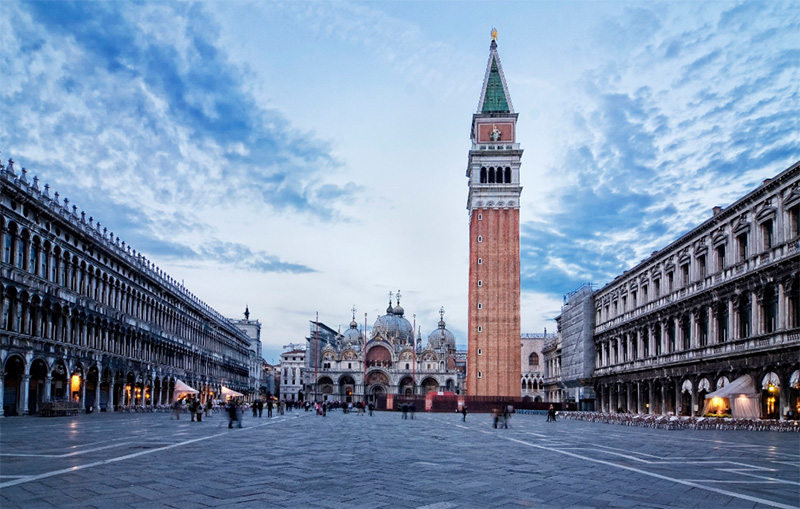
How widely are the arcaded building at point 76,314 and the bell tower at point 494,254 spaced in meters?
32.1

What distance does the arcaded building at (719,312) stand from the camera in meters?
29.0

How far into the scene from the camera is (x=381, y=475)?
11922 mm

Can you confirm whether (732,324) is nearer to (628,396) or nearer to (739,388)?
(739,388)

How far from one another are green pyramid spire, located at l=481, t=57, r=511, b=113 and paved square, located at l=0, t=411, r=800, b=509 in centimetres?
7082

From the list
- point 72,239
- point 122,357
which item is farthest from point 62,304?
point 122,357

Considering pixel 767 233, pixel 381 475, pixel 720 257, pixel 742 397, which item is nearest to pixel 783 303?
pixel 767 233

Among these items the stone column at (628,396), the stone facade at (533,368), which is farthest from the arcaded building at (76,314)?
the stone facade at (533,368)

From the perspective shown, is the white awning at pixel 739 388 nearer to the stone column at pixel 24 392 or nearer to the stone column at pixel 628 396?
the stone column at pixel 628 396

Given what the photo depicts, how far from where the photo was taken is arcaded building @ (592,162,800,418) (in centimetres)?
2905

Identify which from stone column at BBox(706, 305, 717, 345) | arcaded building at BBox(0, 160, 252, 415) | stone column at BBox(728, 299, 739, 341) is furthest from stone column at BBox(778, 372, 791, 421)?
arcaded building at BBox(0, 160, 252, 415)

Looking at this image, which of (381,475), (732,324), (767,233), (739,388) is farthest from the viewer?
(732,324)

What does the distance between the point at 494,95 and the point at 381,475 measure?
7979 cm

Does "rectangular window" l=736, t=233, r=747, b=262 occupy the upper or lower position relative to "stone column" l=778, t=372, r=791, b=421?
upper

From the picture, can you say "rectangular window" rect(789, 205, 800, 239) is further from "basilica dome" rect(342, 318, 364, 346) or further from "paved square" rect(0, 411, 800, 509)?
"basilica dome" rect(342, 318, 364, 346)
